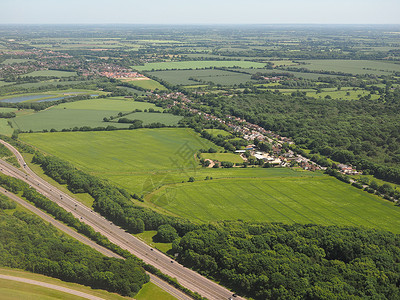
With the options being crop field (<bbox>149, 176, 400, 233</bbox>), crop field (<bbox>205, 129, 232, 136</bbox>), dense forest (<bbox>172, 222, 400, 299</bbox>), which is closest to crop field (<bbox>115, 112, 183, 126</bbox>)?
crop field (<bbox>205, 129, 232, 136</bbox>)

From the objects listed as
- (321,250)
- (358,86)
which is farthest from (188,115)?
(358,86)

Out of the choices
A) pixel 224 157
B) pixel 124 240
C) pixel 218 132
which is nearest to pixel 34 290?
pixel 124 240

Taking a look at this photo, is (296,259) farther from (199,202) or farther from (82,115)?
(82,115)

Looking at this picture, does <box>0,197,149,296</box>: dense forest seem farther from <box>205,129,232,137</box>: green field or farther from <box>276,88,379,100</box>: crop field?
<box>276,88,379,100</box>: crop field

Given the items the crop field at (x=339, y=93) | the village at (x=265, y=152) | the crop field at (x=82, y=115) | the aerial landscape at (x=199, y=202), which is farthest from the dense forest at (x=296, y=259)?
the crop field at (x=339, y=93)

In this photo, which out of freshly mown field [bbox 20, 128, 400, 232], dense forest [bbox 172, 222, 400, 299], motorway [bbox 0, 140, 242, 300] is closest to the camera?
dense forest [bbox 172, 222, 400, 299]

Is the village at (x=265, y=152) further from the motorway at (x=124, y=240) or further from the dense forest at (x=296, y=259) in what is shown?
the motorway at (x=124, y=240)
